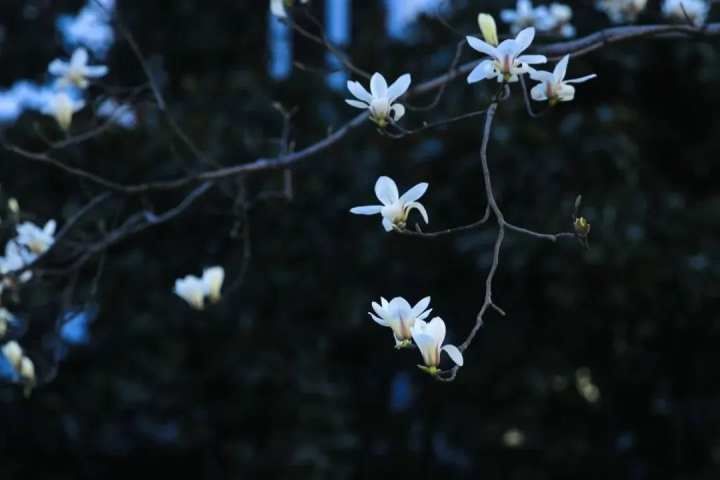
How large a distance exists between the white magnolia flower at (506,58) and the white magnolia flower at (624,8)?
785 millimetres

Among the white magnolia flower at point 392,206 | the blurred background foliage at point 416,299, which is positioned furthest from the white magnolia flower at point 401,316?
the blurred background foliage at point 416,299

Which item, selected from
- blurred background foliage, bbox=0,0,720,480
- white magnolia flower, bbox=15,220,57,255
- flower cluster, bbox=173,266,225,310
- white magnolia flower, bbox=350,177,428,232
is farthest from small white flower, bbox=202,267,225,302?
blurred background foliage, bbox=0,0,720,480

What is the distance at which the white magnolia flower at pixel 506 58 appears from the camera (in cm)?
145

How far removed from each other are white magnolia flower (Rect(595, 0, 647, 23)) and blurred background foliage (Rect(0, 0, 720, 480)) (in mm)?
813

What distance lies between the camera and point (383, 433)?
11.9 ft

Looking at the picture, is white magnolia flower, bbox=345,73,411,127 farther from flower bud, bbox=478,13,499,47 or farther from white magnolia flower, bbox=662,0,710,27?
white magnolia flower, bbox=662,0,710,27

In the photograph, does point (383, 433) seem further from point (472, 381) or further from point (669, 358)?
point (669, 358)

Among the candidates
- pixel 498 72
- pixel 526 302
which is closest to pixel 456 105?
pixel 526 302

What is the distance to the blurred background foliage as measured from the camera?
3.25 m

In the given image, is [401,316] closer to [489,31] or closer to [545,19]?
[489,31]

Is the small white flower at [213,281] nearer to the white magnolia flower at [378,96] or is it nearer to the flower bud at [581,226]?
the white magnolia flower at [378,96]

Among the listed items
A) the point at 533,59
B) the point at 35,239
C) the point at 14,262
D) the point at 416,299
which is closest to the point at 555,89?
the point at 533,59

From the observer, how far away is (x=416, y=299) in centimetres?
346

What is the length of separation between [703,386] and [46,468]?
6.46 feet
